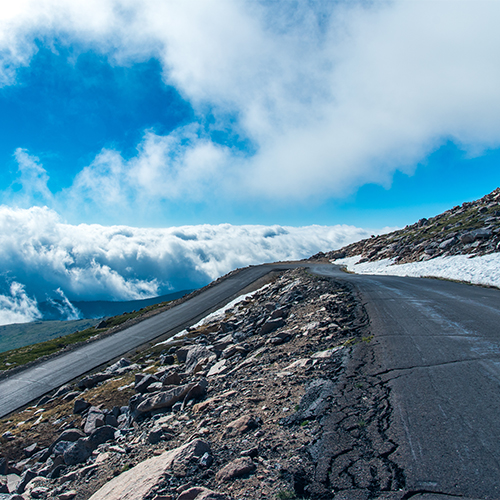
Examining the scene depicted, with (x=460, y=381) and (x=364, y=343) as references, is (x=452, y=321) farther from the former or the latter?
(x=460, y=381)

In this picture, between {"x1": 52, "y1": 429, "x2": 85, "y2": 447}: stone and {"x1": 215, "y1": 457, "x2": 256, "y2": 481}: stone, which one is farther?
{"x1": 52, "y1": 429, "x2": 85, "y2": 447}: stone

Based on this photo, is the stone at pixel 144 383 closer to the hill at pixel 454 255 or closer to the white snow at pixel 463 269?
the white snow at pixel 463 269

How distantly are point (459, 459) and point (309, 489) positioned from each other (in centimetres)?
191

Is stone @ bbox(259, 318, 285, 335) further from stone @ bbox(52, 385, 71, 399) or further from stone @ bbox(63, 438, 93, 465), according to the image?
stone @ bbox(52, 385, 71, 399)

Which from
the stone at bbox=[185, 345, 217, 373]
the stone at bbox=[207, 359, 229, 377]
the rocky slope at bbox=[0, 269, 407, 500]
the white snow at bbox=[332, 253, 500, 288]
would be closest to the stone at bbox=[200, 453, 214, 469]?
the rocky slope at bbox=[0, 269, 407, 500]

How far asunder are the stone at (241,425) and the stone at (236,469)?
3.31 ft

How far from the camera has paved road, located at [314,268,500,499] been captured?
3.31 meters

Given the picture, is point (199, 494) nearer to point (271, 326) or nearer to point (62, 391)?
point (271, 326)

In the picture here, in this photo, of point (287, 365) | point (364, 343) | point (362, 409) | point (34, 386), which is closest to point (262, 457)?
point (362, 409)

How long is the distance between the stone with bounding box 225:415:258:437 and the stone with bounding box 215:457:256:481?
1.01 m

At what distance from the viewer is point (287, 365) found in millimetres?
7746

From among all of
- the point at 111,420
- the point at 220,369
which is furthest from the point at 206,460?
the point at 111,420

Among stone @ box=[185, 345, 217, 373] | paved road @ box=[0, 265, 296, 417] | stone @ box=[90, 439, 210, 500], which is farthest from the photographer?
paved road @ box=[0, 265, 296, 417]

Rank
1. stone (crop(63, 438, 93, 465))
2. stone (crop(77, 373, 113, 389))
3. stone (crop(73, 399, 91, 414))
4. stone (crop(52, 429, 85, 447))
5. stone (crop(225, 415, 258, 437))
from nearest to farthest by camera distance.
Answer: stone (crop(225, 415, 258, 437)) → stone (crop(63, 438, 93, 465)) → stone (crop(52, 429, 85, 447)) → stone (crop(73, 399, 91, 414)) → stone (crop(77, 373, 113, 389))
